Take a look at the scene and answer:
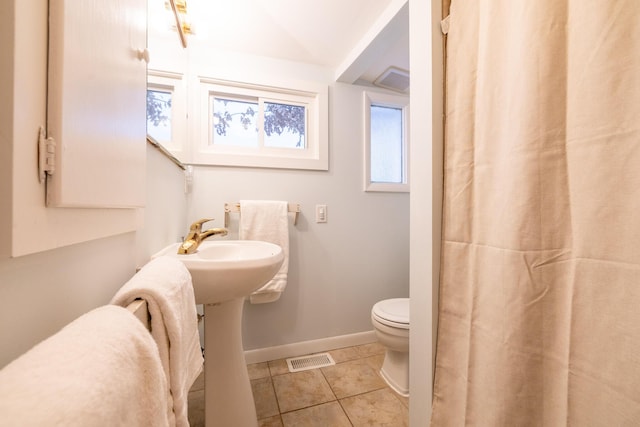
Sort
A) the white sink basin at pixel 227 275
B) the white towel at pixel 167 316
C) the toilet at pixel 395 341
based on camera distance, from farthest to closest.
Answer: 1. the toilet at pixel 395 341
2. the white sink basin at pixel 227 275
3. the white towel at pixel 167 316

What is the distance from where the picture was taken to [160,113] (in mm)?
1254

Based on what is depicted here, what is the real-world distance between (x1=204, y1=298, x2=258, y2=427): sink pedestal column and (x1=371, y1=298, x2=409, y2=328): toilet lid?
0.78 m

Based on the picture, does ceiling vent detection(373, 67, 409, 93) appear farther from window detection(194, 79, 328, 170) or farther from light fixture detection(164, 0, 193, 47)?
light fixture detection(164, 0, 193, 47)

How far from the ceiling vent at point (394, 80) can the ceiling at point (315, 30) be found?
48 millimetres

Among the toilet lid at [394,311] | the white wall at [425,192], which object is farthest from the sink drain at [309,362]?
the white wall at [425,192]

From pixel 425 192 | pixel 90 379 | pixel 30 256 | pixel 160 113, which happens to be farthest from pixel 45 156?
pixel 160 113

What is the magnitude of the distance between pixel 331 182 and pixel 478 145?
1.10 metres

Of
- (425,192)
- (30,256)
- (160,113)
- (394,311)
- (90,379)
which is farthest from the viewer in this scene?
(394,311)

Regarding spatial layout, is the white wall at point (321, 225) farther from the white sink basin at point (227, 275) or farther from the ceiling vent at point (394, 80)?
the white sink basin at point (227, 275)

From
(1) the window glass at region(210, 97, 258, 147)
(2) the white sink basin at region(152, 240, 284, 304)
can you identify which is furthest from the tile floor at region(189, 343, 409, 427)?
(1) the window glass at region(210, 97, 258, 147)

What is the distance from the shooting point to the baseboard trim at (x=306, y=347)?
156 cm

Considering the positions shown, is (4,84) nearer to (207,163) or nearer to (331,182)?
(207,163)

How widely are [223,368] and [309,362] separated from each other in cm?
80

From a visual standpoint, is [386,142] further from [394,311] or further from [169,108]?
[169,108]
